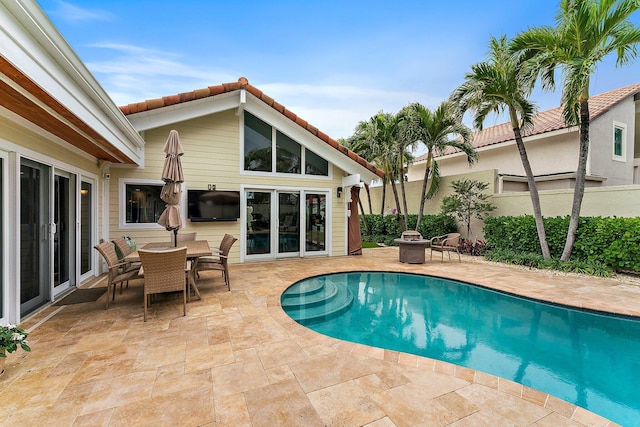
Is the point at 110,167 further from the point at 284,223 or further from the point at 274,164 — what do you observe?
the point at 284,223

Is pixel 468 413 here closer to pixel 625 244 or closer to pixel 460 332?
pixel 460 332

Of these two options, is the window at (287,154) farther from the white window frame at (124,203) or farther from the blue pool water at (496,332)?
the blue pool water at (496,332)

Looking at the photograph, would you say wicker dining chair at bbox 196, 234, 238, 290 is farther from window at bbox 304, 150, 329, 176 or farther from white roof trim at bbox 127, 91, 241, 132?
window at bbox 304, 150, 329, 176

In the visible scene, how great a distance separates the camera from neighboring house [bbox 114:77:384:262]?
7.77 m

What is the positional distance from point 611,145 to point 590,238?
26.8ft

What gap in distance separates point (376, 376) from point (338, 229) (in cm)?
759

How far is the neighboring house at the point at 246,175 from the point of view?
777 centimetres

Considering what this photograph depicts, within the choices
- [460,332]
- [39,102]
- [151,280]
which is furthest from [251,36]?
[460,332]

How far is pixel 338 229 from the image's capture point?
10.4 meters

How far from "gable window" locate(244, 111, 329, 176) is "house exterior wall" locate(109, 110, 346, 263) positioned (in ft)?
0.88

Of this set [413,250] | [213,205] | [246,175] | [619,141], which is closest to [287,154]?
[246,175]

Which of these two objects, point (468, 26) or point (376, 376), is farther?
point (468, 26)

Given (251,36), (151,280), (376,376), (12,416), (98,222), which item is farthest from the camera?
(251,36)

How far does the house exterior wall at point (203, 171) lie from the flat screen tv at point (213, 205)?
0.21 meters
